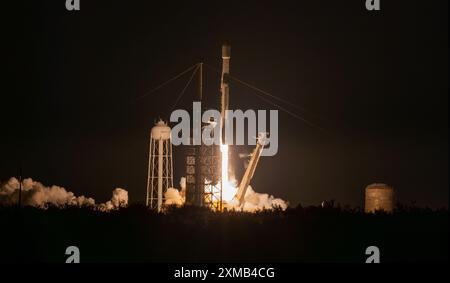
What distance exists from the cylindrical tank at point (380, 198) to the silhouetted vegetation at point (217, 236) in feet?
26.2

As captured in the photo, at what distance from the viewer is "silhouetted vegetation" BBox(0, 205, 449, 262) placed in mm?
44156

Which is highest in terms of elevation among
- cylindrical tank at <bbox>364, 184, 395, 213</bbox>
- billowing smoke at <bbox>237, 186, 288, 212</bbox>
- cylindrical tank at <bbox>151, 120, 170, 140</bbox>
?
cylindrical tank at <bbox>151, 120, 170, 140</bbox>

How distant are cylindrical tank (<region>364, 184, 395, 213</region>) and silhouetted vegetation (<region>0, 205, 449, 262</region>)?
799 centimetres

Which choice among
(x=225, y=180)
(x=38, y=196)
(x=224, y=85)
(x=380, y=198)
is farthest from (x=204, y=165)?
(x=38, y=196)

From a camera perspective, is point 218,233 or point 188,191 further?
point 188,191

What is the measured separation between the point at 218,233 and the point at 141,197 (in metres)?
35.4

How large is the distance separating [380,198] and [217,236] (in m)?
16.7

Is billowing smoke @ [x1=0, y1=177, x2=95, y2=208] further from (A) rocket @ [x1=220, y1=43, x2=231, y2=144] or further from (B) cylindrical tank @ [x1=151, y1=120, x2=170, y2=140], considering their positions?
(A) rocket @ [x1=220, y1=43, x2=231, y2=144]

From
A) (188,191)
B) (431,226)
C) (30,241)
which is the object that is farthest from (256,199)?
(30,241)

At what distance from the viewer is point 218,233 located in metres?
47.9

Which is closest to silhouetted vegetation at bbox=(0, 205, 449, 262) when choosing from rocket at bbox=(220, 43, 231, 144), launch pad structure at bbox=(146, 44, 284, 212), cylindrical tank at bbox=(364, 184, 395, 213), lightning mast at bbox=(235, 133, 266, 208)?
launch pad structure at bbox=(146, 44, 284, 212)

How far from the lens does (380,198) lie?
61.6 m
